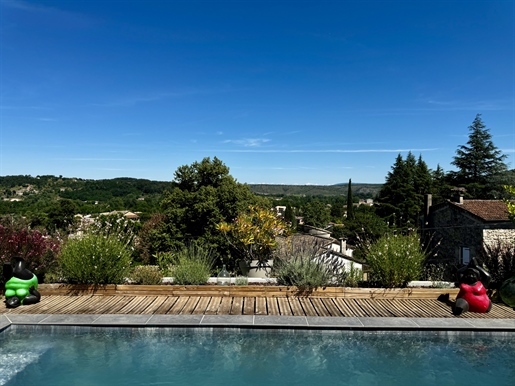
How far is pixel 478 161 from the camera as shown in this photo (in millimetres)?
41281

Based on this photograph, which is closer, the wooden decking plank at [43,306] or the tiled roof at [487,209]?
the wooden decking plank at [43,306]

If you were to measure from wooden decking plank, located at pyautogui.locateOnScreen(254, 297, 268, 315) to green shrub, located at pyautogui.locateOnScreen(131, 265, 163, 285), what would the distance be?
6.05 feet

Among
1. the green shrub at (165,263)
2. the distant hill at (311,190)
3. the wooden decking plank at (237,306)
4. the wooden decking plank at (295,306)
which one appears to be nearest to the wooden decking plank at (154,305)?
the green shrub at (165,263)

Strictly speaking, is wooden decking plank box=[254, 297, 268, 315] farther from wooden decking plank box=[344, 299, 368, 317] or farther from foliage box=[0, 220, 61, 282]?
foliage box=[0, 220, 61, 282]

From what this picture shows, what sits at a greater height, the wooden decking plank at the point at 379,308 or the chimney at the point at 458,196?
the chimney at the point at 458,196

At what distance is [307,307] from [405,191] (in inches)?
1698

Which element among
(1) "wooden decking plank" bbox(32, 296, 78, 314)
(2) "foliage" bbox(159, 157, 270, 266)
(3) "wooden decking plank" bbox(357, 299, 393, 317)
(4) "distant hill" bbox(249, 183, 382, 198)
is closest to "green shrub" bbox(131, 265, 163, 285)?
(1) "wooden decking plank" bbox(32, 296, 78, 314)

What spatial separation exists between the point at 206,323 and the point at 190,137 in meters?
27.4

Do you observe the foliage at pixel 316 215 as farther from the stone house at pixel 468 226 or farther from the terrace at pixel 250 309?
the terrace at pixel 250 309

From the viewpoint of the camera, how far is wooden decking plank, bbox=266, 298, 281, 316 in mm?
5289

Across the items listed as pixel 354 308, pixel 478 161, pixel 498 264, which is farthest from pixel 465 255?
pixel 478 161

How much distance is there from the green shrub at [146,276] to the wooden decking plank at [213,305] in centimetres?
117

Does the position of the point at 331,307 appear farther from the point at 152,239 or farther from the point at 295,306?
the point at 152,239

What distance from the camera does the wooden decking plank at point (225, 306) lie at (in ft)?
17.3
